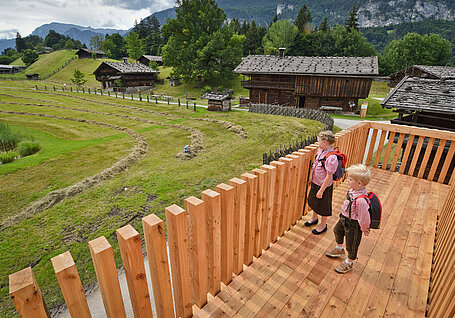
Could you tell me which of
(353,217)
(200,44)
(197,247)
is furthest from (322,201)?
(200,44)

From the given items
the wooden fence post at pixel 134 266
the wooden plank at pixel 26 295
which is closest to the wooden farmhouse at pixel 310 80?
the wooden fence post at pixel 134 266

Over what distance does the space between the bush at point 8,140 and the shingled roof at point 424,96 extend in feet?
70.9

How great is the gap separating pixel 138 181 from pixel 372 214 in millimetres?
8151

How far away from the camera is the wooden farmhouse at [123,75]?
44.5 m

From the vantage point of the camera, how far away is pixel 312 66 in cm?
2883

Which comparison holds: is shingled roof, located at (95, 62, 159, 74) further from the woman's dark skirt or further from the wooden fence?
the wooden fence

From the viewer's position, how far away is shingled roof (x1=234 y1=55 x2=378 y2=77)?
1045 inches

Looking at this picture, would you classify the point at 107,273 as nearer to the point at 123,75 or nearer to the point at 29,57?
the point at 123,75

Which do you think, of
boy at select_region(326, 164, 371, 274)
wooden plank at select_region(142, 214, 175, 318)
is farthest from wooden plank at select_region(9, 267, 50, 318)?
boy at select_region(326, 164, 371, 274)

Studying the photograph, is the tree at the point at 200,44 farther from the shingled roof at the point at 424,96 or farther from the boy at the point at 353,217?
the boy at the point at 353,217

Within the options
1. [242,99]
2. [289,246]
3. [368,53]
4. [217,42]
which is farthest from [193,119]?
[368,53]

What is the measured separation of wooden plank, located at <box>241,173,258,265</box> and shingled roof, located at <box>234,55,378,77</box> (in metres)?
28.6

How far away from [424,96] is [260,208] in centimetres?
1241

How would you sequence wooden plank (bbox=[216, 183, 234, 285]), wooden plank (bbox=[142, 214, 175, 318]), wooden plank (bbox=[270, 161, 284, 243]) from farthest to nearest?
wooden plank (bbox=[270, 161, 284, 243]), wooden plank (bbox=[216, 183, 234, 285]), wooden plank (bbox=[142, 214, 175, 318])
